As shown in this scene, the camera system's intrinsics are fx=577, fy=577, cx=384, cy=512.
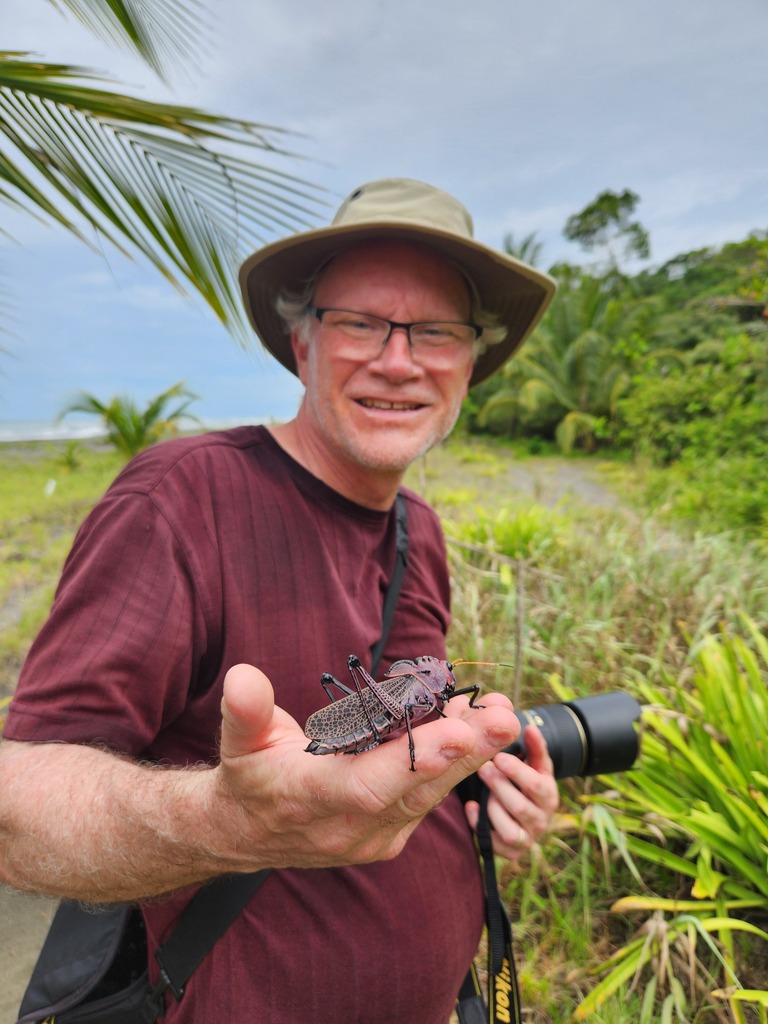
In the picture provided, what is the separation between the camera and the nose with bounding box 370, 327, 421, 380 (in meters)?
2.15

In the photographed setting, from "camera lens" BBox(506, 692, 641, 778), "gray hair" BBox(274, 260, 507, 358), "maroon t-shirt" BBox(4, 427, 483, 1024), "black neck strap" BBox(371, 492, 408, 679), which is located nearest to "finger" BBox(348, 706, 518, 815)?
"maroon t-shirt" BBox(4, 427, 483, 1024)

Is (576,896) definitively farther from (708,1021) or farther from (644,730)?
(644,730)

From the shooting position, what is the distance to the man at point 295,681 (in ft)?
3.42

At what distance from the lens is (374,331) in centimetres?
219

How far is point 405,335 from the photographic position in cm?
218

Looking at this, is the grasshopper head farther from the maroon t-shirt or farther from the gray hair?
the gray hair

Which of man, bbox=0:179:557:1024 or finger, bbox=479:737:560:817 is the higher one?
man, bbox=0:179:557:1024

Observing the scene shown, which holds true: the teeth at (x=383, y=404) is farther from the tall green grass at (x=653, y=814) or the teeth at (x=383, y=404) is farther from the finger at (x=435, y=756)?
the tall green grass at (x=653, y=814)

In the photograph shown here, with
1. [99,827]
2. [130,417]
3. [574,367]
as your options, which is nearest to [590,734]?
[99,827]

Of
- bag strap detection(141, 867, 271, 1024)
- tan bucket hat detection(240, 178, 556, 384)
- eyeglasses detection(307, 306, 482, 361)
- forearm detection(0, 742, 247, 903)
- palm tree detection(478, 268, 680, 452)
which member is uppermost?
palm tree detection(478, 268, 680, 452)

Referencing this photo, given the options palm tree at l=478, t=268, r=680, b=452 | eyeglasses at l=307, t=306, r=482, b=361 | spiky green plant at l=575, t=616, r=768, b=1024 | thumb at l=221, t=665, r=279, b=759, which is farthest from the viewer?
palm tree at l=478, t=268, r=680, b=452

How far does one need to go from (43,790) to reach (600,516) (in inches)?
318

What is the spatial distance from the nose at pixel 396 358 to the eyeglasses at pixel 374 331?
1cm

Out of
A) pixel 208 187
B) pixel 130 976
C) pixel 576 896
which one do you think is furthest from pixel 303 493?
pixel 576 896
